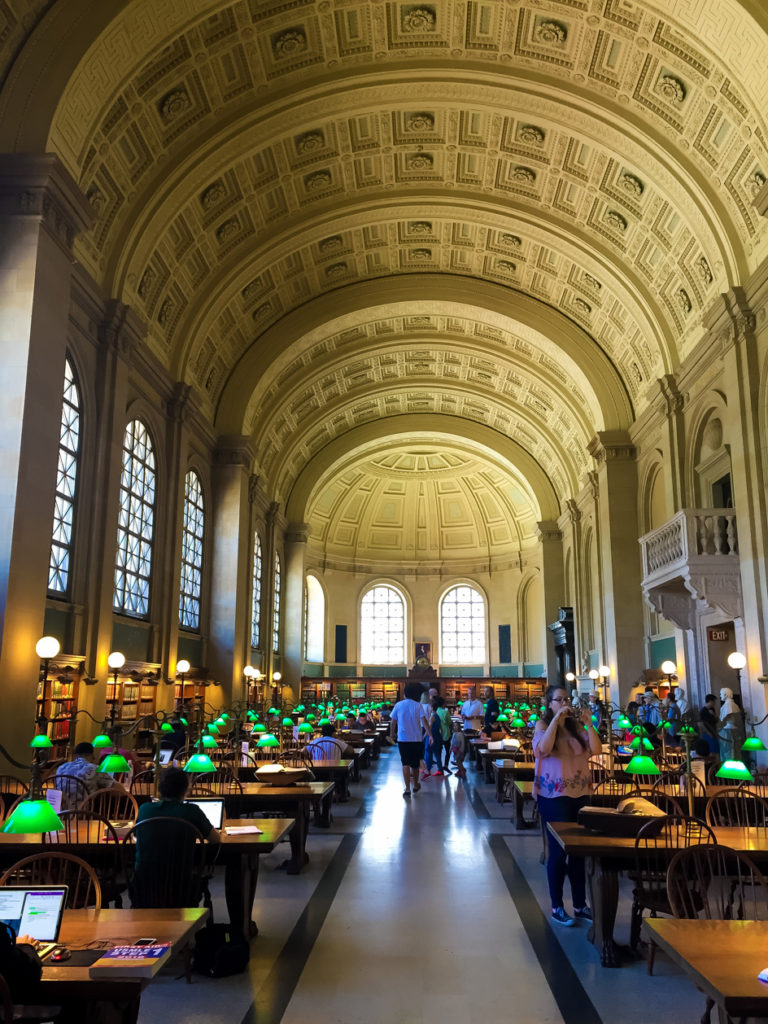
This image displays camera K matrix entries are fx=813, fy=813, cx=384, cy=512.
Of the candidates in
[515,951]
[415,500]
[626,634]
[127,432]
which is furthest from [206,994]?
[415,500]

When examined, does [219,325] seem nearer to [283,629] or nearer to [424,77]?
[424,77]

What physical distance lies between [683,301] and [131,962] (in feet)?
59.3

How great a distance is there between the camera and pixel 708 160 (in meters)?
15.4

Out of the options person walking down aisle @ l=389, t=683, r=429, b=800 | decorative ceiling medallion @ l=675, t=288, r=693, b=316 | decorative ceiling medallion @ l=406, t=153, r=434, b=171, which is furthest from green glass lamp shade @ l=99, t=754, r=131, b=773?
decorative ceiling medallion @ l=406, t=153, r=434, b=171

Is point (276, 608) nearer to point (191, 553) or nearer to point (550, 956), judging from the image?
point (191, 553)

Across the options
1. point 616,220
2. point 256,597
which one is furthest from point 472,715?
point 616,220

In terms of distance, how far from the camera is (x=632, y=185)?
57.6ft

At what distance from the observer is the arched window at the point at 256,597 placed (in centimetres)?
2677

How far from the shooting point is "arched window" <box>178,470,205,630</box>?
20344 millimetres

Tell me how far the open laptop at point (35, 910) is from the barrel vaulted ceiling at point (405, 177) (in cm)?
1077

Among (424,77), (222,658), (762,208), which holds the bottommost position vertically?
(222,658)

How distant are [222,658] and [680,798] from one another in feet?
50.4

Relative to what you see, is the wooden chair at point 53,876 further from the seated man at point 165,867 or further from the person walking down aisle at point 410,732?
the person walking down aisle at point 410,732

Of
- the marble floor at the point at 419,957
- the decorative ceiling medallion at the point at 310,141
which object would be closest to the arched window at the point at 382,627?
the decorative ceiling medallion at the point at 310,141
